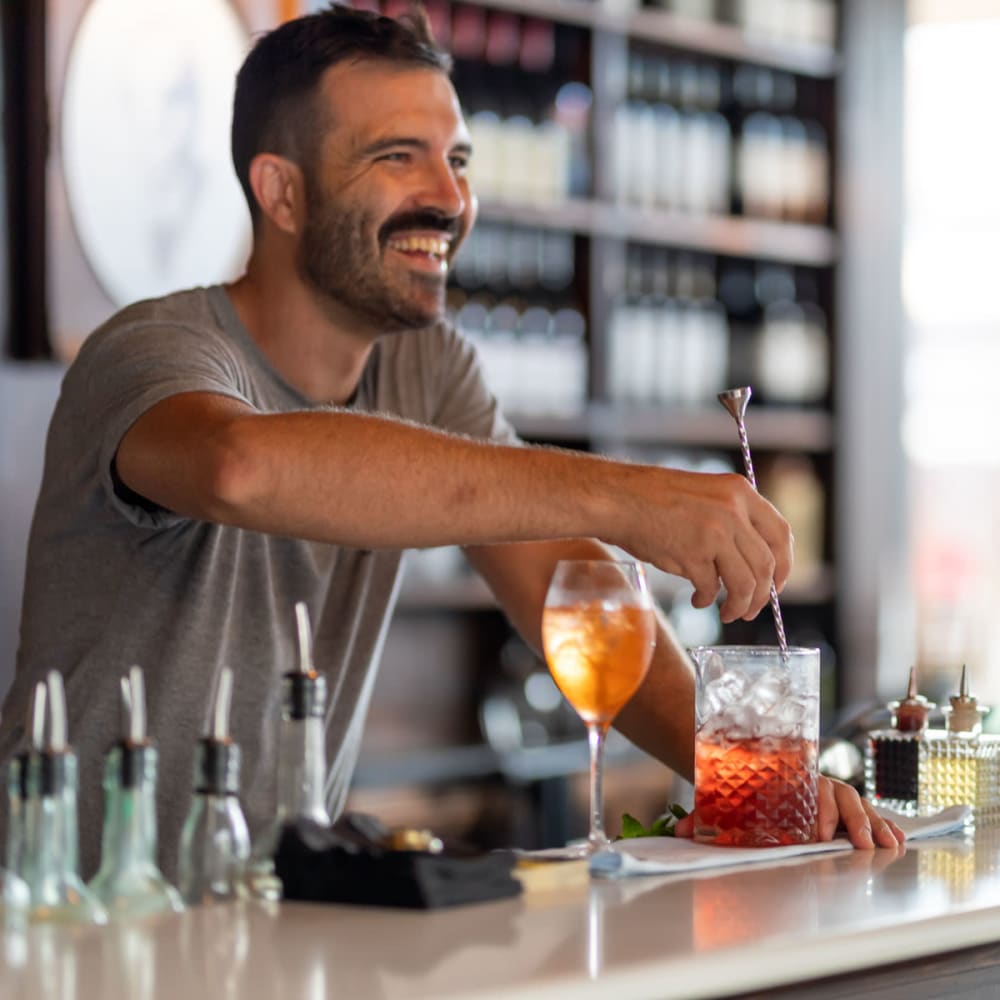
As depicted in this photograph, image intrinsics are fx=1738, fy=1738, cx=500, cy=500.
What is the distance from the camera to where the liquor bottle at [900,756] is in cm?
156

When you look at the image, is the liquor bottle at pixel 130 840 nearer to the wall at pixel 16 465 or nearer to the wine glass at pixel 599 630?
the wine glass at pixel 599 630

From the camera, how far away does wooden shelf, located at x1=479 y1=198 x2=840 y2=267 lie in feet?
12.3

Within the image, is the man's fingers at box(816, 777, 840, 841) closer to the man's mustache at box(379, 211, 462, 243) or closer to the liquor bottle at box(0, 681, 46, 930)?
the liquor bottle at box(0, 681, 46, 930)

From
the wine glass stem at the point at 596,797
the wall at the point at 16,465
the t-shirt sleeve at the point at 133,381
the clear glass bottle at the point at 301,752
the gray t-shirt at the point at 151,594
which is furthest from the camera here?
the wall at the point at 16,465

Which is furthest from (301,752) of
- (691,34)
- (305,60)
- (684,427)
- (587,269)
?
(691,34)

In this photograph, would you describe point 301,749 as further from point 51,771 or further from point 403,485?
point 403,485

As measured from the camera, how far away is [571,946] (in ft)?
3.11

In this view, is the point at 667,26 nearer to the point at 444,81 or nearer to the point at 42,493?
the point at 444,81

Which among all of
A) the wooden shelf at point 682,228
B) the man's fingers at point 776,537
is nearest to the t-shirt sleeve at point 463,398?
the man's fingers at point 776,537

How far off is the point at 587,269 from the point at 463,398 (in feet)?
5.99

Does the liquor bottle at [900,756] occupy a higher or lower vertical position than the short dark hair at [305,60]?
lower

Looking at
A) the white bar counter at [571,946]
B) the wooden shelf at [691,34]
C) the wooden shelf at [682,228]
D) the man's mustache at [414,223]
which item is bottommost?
the white bar counter at [571,946]

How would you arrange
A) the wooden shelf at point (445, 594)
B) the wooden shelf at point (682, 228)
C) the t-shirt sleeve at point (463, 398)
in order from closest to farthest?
the t-shirt sleeve at point (463, 398) < the wooden shelf at point (445, 594) < the wooden shelf at point (682, 228)

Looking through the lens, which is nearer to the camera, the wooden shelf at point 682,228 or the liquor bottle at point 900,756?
the liquor bottle at point 900,756
